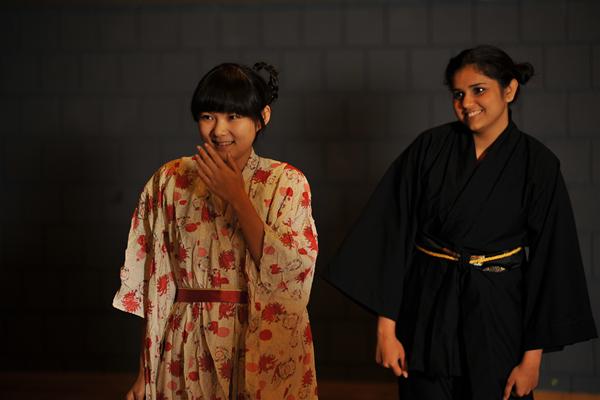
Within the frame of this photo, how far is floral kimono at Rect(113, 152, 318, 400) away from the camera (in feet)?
6.13

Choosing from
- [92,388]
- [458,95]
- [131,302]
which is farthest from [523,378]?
[92,388]

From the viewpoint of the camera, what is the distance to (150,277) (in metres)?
1.95

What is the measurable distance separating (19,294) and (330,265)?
2.24 meters

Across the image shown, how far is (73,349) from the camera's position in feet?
12.5

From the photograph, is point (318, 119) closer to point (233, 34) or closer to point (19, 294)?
point (233, 34)

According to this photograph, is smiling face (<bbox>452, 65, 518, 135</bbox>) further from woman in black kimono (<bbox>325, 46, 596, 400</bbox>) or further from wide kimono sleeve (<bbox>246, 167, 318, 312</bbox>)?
wide kimono sleeve (<bbox>246, 167, 318, 312</bbox>)

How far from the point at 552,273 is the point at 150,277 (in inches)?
37.2

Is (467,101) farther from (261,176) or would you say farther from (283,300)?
(283,300)

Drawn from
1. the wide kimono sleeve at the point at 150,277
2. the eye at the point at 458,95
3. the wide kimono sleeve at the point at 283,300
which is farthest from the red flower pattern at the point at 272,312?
the eye at the point at 458,95

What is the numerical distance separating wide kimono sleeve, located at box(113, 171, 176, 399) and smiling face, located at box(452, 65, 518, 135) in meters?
0.76

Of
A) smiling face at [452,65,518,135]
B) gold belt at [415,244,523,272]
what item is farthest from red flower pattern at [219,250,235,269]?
smiling face at [452,65,518,135]

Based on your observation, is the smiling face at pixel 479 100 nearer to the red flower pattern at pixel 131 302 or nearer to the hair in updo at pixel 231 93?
the hair in updo at pixel 231 93

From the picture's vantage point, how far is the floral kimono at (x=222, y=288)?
6.13 ft

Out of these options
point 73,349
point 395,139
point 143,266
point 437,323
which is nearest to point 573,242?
point 437,323
